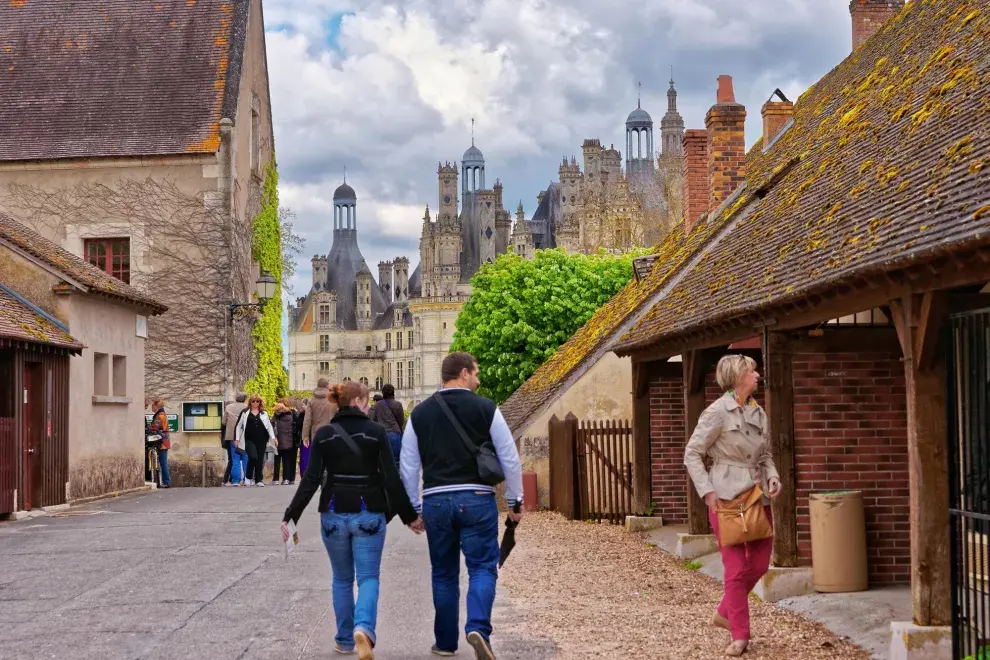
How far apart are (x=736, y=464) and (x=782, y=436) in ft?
9.07

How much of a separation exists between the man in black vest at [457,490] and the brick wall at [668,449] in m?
9.33

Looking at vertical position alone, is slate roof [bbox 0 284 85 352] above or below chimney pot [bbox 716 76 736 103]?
below

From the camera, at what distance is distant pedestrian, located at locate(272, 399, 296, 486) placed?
25594 millimetres

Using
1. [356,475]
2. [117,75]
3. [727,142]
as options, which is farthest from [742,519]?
[117,75]

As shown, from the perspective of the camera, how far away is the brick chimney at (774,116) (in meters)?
22.8

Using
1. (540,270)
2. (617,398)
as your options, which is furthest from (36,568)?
(540,270)

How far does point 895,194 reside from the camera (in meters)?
9.55

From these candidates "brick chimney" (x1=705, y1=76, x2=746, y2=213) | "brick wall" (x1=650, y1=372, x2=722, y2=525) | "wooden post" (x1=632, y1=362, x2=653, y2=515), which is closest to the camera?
"wooden post" (x1=632, y1=362, x2=653, y2=515)

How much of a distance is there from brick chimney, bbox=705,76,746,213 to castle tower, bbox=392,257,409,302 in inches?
5497

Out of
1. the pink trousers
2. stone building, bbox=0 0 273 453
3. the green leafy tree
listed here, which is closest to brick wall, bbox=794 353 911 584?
the pink trousers

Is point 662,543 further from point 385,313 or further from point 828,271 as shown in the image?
point 385,313

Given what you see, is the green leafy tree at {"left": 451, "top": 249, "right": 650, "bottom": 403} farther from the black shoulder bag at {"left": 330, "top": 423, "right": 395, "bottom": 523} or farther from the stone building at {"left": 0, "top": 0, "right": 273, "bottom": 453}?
the black shoulder bag at {"left": 330, "top": 423, "right": 395, "bottom": 523}

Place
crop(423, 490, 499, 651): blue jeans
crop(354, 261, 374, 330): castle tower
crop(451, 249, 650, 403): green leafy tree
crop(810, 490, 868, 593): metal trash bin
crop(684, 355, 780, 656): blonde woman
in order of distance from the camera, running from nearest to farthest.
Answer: crop(423, 490, 499, 651): blue jeans, crop(684, 355, 780, 656): blonde woman, crop(810, 490, 868, 593): metal trash bin, crop(451, 249, 650, 403): green leafy tree, crop(354, 261, 374, 330): castle tower

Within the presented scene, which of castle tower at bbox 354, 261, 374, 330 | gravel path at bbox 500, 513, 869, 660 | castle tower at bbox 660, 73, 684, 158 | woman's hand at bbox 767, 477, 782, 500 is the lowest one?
gravel path at bbox 500, 513, 869, 660
